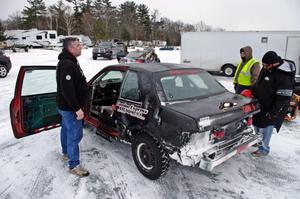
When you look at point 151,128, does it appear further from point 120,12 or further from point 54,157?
point 120,12

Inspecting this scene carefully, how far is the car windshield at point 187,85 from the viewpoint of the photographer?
3.12m

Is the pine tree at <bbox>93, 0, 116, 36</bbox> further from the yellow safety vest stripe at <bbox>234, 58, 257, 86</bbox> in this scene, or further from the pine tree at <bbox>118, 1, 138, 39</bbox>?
the yellow safety vest stripe at <bbox>234, 58, 257, 86</bbox>

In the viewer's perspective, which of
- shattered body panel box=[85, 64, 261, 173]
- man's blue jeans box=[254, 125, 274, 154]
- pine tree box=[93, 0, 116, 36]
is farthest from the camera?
pine tree box=[93, 0, 116, 36]

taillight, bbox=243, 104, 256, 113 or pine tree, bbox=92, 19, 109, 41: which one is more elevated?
pine tree, bbox=92, 19, 109, 41

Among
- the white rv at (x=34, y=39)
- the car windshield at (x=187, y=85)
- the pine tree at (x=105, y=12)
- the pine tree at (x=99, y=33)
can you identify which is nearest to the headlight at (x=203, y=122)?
the car windshield at (x=187, y=85)

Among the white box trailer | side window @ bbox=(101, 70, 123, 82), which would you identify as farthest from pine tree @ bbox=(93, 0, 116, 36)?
side window @ bbox=(101, 70, 123, 82)

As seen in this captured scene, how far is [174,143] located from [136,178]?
2.98 ft

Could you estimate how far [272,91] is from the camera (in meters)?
3.49

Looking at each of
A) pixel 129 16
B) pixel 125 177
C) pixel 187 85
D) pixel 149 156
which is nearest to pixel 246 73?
pixel 187 85

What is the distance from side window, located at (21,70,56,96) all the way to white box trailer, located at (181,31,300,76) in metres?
9.84

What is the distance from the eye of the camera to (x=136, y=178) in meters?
3.20

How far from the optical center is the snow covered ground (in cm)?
289

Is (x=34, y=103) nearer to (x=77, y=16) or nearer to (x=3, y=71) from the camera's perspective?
(x=3, y=71)

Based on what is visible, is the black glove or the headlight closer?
the headlight
